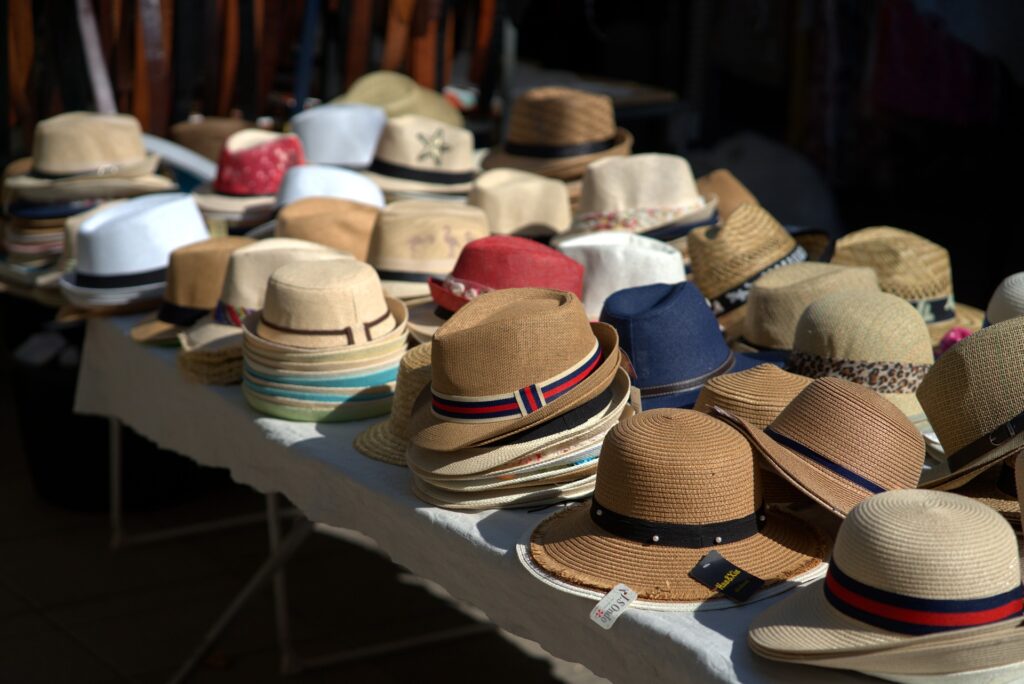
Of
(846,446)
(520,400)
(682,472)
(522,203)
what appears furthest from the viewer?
(522,203)

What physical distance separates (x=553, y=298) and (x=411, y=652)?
1.93 meters

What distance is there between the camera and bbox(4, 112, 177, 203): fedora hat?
4.84 meters

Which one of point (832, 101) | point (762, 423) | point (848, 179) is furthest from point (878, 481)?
point (848, 179)

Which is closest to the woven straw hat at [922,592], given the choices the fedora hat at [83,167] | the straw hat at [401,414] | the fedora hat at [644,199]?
the straw hat at [401,414]

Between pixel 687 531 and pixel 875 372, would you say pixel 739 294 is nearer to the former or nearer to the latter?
pixel 875 372

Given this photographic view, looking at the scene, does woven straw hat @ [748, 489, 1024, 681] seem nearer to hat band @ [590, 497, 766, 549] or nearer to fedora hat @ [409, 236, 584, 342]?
hat band @ [590, 497, 766, 549]

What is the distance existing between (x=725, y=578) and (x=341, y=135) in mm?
3426

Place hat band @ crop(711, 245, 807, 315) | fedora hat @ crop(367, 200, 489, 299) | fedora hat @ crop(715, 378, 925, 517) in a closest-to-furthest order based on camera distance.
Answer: fedora hat @ crop(715, 378, 925, 517)
hat band @ crop(711, 245, 807, 315)
fedora hat @ crop(367, 200, 489, 299)

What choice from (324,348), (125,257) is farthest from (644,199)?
(125,257)

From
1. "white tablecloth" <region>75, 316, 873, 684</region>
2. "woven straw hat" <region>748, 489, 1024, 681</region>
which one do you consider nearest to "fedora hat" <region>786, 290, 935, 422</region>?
"white tablecloth" <region>75, 316, 873, 684</region>

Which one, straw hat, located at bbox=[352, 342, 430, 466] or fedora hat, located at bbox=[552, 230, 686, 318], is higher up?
fedora hat, located at bbox=[552, 230, 686, 318]

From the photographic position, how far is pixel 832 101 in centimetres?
717

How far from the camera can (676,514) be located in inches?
84.4

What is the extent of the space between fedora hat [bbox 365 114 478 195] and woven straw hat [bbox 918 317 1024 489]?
2.77 meters
